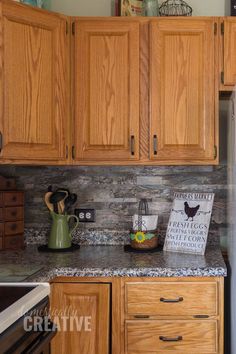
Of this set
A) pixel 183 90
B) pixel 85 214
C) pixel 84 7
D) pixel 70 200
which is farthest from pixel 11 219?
pixel 84 7

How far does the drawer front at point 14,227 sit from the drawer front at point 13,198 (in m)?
0.10

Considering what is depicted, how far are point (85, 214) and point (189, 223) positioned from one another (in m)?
0.62

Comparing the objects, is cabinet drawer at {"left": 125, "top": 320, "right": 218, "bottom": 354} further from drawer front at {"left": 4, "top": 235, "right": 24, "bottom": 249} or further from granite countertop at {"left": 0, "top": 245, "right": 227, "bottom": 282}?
drawer front at {"left": 4, "top": 235, "right": 24, "bottom": 249}

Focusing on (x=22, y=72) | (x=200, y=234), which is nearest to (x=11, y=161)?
(x=22, y=72)

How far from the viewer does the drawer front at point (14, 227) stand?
A: 2.32m

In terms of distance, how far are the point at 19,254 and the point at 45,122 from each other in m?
0.70

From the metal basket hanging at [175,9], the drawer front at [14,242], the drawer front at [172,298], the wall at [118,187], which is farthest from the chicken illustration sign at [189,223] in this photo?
the metal basket hanging at [175,9]

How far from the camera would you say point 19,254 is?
2246 millimetres

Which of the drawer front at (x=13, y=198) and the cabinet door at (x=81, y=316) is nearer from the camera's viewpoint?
the cabinet door at (x=81, y=316)

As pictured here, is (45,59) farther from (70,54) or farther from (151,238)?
(151,238)

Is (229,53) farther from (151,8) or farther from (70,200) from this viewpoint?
(70,200)

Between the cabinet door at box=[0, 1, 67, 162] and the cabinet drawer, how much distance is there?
3.11 feet

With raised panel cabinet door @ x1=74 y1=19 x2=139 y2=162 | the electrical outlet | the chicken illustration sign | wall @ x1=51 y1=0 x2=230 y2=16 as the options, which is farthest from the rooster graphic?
wall @ x1=51 y1=0 x2=230 y2=16

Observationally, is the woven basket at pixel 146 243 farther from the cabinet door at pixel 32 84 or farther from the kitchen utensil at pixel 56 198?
the cabinet door at pixel 32 84
